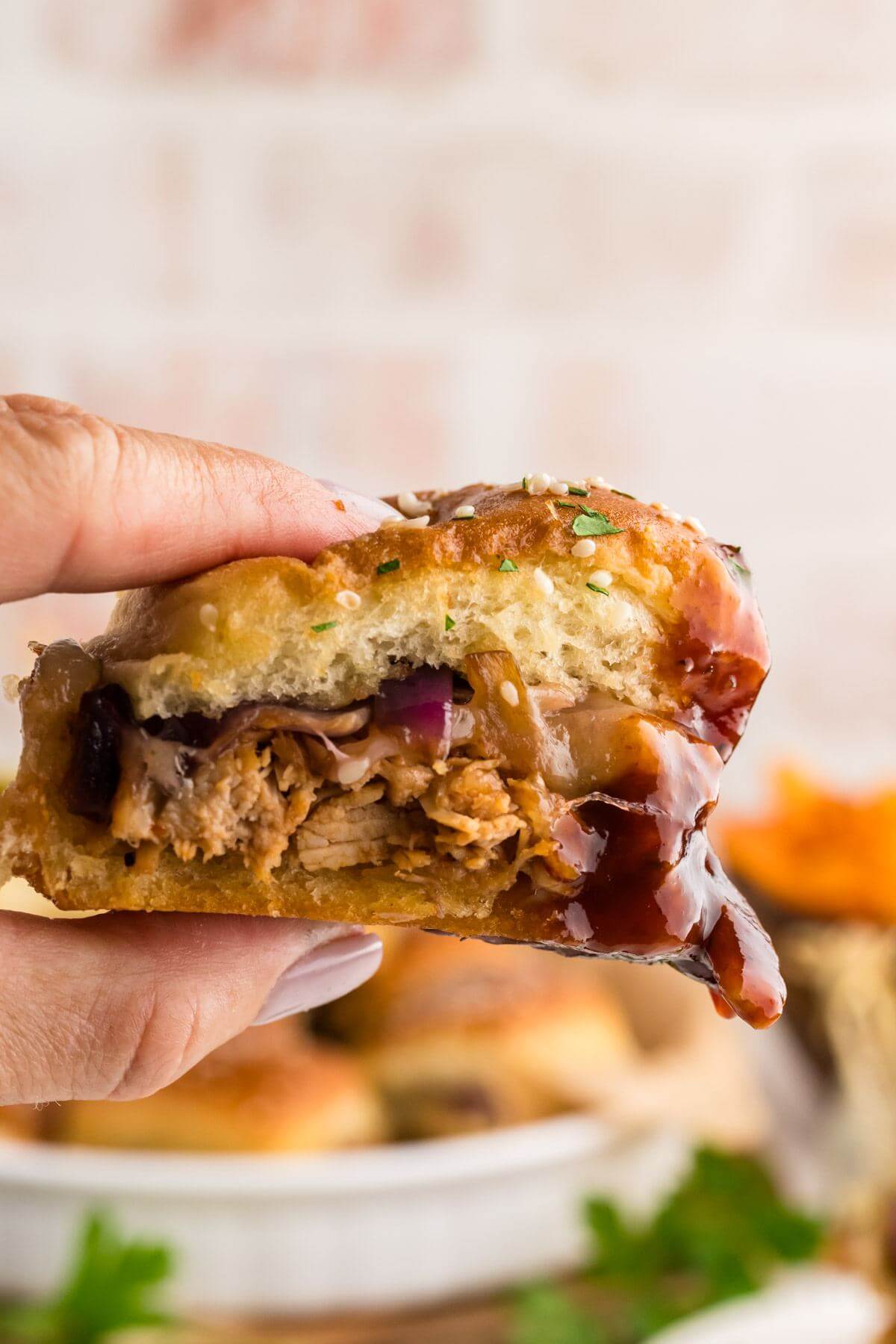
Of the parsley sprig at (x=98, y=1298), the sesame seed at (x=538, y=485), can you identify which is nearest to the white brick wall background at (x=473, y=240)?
the parsley sprig at (x=98, y=1298)

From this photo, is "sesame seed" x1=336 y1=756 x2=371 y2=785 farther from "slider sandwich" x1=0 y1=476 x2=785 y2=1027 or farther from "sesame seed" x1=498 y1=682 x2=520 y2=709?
"sesame seed" x1=498 y1=682 x2=520 y2=709

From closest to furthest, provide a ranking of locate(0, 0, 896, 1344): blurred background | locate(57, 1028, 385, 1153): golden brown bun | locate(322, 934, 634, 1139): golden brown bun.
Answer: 1. locate(57, 1028, 385, 1153): golden brown bun
2. locate(322, 934, 634, 1139): golden brown bun
3. locate(0, 0, 896, 1344): blurred background

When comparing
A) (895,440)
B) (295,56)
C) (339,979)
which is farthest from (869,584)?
(339,979)

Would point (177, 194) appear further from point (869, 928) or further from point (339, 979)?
point (339, 979)

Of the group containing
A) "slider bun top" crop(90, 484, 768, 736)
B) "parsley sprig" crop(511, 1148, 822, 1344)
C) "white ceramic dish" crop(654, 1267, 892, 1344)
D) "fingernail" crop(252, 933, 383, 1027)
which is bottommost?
"parsley sprig" crop(511, 1148, 822, 1344)

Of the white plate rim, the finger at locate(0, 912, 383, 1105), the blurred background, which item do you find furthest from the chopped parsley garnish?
the blurred background

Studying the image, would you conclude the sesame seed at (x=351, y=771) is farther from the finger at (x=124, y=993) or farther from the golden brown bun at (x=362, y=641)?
the finger at (x=124, y=993)
